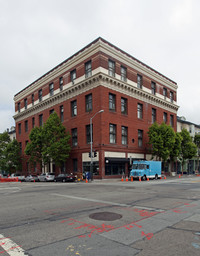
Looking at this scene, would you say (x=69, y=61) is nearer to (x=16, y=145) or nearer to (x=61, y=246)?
(x=16, y=145)

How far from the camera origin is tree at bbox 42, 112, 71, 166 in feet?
113

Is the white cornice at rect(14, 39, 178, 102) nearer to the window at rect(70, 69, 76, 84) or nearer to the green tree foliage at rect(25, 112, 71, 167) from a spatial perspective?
the window at rect(70, 69, 76, 84)

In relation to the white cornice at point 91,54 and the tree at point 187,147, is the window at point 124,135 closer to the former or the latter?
the white cornice at point 91,54

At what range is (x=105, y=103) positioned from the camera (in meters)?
33.1

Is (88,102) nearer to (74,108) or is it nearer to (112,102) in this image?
(112,102)

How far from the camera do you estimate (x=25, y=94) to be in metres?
53.8

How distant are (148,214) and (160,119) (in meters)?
38.6

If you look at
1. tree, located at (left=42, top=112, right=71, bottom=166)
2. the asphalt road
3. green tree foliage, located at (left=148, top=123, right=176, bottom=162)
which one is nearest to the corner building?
tree, located at (left=42, top=112, right=71, bottom=166)

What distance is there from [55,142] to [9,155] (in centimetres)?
2005

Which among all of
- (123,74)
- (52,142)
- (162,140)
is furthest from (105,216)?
(123,74)

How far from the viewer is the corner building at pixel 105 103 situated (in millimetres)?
32938

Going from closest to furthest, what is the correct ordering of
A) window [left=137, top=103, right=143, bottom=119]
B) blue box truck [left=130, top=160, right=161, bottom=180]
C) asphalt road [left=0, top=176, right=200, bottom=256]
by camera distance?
asphalt road [left=0, top=176, right=200, bottom=256]
blue box truck [left=130, top=160, right=161, bottom=180]
window [left=137, top=103, right=143, bottom=119]

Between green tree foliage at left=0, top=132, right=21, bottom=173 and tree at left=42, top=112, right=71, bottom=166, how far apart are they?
1819 cm

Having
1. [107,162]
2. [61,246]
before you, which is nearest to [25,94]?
[107,162]
